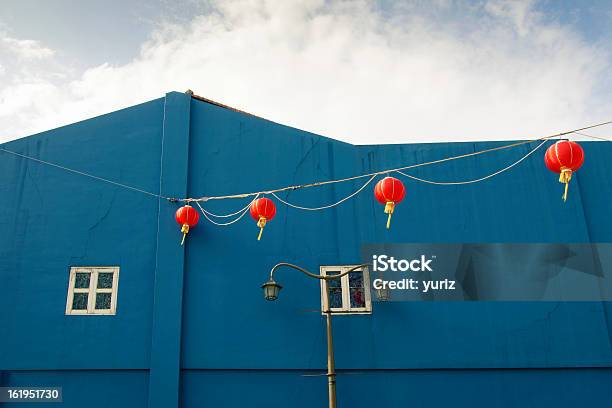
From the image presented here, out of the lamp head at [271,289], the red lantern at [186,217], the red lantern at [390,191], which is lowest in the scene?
the lamp head at [271,289]

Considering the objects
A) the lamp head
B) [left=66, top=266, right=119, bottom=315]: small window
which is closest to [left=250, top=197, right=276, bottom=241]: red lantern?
the lamp head

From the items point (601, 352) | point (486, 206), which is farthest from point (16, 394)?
point (601, 352)

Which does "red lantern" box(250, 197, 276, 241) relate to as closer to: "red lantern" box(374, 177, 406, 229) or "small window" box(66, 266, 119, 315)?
"red lantern" box(374, 177, 406, 229)

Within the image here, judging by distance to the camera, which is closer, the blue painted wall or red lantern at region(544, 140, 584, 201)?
red lantern at region(544, 140, 584, 201)

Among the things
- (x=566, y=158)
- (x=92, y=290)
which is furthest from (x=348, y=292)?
(x=92, y=290)

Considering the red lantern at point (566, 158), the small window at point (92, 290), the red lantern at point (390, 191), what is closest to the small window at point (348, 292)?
the red lantern at point (390, 191)

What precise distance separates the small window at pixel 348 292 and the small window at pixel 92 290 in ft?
15.8

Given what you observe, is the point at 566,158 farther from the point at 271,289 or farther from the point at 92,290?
the point at 92,290

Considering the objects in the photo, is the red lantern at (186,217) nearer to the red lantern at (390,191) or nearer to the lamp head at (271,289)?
the lamp head at (271,289)

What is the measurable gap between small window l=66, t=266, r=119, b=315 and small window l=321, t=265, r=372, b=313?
4.83m

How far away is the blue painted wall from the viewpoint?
11539 mm

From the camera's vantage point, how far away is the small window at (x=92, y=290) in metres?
12.0


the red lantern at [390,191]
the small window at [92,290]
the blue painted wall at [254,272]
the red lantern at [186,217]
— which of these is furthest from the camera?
the small window at [92,290]

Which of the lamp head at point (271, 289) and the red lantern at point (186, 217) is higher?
the red lantern at point (186, 217)
